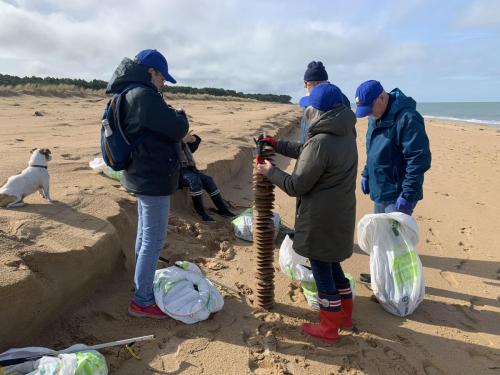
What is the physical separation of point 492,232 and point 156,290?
16.8 ft

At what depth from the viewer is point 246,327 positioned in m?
3.56

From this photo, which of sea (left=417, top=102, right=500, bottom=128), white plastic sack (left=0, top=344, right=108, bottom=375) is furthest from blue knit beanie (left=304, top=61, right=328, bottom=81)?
sea (left=417, top=102, right=500, bottom=128)

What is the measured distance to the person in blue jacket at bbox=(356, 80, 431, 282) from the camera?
153 inches

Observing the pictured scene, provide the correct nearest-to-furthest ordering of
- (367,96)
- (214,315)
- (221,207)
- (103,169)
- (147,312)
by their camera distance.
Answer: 1. (147,312)
2. (214,315)
3. (367,96)
4. (103,169)
5. (221,207)

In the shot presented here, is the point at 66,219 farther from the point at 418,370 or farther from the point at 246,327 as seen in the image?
the point at 418,370

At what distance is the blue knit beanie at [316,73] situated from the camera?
470 cm

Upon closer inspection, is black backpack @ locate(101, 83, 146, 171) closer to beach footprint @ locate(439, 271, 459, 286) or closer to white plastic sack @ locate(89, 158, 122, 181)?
white plastic sack @ locate(89, 158, 122, 181)

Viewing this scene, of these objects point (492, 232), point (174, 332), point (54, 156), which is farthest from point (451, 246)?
point (54, 156)

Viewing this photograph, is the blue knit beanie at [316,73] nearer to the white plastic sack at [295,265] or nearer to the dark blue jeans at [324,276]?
the white plastic sack at [295,265]

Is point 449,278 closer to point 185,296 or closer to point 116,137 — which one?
point 185,296

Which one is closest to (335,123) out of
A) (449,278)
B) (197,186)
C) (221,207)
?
(449,278)

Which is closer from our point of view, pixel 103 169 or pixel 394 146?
pixel 394 146

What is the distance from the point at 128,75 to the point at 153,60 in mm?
210

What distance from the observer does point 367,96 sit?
3.93m
